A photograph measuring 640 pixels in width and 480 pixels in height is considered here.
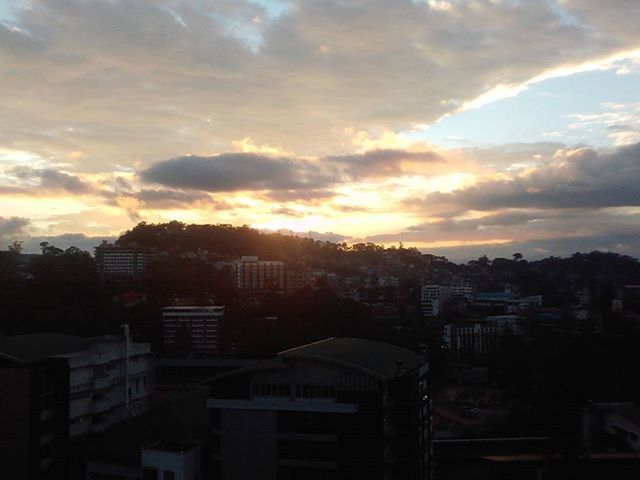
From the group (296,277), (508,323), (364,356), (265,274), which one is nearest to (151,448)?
(364,356)

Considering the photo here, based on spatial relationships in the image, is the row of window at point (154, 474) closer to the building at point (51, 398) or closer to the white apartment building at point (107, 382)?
the building at point (51, 398)

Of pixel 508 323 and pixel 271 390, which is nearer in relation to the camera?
pixel 271 390

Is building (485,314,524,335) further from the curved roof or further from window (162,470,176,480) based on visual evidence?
window (162,470,176,480)

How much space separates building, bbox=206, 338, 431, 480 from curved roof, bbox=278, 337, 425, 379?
0.03 meters

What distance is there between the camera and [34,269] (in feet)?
97.9

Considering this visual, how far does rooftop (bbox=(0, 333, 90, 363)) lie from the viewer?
31.6 feet

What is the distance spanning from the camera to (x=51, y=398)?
980 cm

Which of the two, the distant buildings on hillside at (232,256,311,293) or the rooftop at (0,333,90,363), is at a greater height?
the distant buildings on hillside at (232,256,311,293)

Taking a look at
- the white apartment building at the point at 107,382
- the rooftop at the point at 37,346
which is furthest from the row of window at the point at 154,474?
the rooftop at the point at 37,346

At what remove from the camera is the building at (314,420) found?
308 inches

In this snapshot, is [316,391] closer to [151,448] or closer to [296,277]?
[151,448]

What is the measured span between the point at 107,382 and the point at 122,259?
33995 millimetres

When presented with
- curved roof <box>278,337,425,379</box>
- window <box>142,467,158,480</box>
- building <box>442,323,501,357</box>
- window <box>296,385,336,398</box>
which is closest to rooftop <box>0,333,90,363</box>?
window <box>142,467,158,480</box>

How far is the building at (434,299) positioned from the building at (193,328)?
55.9 feet
